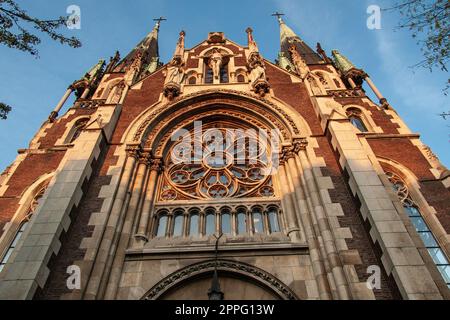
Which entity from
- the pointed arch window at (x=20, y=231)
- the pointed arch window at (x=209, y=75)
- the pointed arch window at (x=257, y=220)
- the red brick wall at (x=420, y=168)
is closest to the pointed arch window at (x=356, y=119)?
the red brick wall at (x=420, y=168)

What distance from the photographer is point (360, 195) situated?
8.90 metres

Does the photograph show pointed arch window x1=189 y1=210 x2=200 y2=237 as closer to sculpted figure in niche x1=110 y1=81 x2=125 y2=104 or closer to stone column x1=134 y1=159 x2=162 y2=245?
stone column x1=134 y1=159 x2=162 y2=245

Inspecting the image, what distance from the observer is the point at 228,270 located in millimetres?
8906

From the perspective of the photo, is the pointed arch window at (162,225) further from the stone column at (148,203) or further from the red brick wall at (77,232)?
the red brick wall at (77,232)

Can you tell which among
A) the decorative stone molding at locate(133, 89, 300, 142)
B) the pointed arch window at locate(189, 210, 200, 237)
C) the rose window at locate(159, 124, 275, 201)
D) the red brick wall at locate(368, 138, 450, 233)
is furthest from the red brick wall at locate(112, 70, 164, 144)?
the red brick wall at locate(368, 138, 450, 233)

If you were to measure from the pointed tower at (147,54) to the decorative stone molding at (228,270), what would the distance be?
1534cm

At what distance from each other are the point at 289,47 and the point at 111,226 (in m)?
18.9

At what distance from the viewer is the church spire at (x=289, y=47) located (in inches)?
844

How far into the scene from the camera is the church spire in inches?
844

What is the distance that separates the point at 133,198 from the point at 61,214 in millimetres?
2455

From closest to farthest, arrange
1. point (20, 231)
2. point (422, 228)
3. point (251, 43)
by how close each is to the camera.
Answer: point (422, 228) < point (20, 231) < point (251, 43)

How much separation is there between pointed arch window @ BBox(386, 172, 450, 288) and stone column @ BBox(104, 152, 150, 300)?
327 inches

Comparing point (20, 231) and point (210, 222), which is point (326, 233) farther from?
point (20, 231)

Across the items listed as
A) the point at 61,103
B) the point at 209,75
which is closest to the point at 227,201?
the point at 209,75
